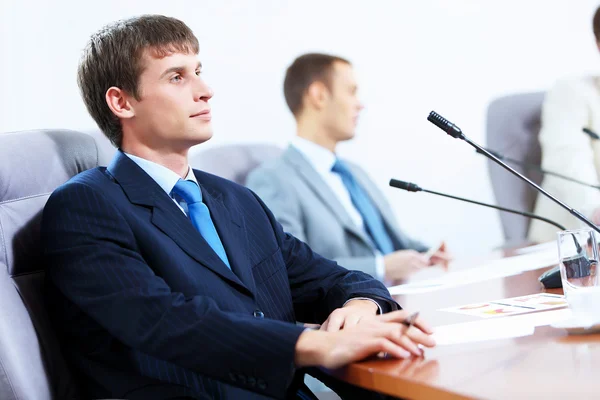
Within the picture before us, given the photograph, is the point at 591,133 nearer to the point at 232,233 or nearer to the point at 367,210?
the point at 367,210

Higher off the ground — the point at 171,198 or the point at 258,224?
the point at 171,198

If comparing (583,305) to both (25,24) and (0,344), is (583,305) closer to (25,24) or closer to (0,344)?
(0,344)

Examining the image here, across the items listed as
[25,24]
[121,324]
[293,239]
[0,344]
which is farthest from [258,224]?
[25,24]

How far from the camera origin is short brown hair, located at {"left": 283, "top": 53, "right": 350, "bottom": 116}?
3299 millimetres

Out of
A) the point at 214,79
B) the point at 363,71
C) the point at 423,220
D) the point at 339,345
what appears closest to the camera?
the point at 339,345

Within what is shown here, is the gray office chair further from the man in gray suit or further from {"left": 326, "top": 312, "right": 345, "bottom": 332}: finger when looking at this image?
{"left": 326, "top": 312, "right": 345, "bottom": 332}: finger

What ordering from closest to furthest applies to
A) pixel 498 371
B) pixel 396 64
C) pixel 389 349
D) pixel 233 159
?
pixel 498 371, pixel 389 349, pixel 233 159, pixel 396 64

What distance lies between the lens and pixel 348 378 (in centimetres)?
110

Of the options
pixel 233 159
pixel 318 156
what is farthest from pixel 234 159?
pixel 318 156

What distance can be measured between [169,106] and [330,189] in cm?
146

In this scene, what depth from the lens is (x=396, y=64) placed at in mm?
3883

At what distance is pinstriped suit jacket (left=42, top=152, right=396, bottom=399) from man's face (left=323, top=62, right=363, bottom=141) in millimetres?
1709

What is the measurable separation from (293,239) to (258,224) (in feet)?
0.37

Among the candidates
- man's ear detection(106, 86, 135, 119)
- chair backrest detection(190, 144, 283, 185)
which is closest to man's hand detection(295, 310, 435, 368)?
man's ear detection(106, 86, 135, 119)
